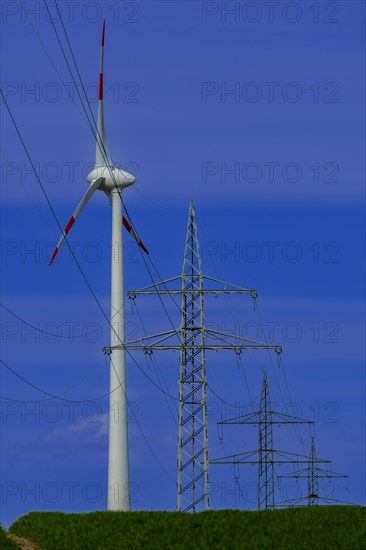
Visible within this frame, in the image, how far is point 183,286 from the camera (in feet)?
245

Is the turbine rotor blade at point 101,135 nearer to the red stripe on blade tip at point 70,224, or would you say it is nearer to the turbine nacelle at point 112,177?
the turbine nacelle at point 112,177

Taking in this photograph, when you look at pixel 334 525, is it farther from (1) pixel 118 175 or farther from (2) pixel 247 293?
(1) pixel 118 175

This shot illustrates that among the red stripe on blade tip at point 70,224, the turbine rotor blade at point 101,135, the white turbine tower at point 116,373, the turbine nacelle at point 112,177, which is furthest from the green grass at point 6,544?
the turbine rotor blade at point 101,135

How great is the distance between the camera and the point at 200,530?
182 feet

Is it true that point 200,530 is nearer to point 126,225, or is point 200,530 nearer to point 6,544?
point 6,544

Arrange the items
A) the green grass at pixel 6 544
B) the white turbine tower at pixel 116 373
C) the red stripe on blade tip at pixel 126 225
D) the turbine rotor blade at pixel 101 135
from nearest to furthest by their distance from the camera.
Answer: the green grass at pixel 6 544 < the white turbine tower at pixel 116 373 < the turbine rotor blade at pixel 101 135 < the red stripe on blade tip at pixel 126 225

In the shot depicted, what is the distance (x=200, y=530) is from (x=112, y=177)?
96.5 ft

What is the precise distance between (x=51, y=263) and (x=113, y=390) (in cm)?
810

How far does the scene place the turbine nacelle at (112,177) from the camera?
262 feet

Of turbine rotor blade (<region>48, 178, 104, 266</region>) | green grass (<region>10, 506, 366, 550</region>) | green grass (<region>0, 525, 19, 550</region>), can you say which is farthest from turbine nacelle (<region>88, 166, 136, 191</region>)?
green grass (<region>0, 525, 19, 550</region>)

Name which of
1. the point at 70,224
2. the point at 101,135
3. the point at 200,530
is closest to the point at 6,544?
the point at 200,530

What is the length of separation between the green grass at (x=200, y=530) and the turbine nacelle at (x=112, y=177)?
24.2 metres

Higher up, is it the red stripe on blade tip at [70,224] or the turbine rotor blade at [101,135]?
the turbine rotor blade at [101,135]

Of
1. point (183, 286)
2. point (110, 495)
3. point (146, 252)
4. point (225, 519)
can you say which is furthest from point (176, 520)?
point (146, 252)
